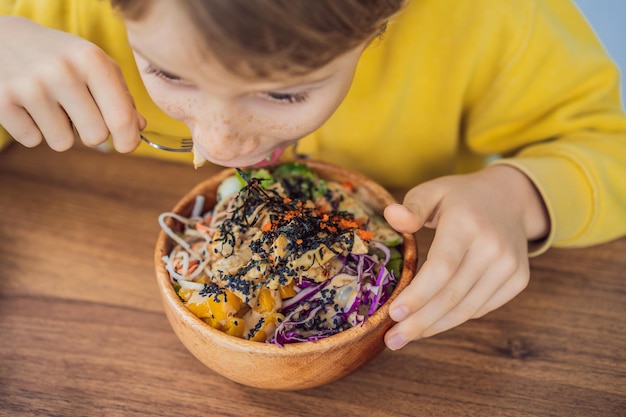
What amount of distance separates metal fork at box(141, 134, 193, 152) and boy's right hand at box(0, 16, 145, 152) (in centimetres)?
6

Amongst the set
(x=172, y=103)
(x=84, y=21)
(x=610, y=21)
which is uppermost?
(x=172, y=103)

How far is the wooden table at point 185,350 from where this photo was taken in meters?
0.77

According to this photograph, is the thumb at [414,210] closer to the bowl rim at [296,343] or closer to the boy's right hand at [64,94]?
the bowl rim at [296,343]

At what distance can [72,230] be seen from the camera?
1.00 metres

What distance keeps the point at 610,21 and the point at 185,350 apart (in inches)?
80.2

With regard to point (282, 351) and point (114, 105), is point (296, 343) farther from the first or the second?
point (114, 105)

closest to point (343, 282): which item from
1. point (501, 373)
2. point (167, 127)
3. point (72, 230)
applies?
point (501, 373)

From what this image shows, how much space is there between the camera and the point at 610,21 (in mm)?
2164

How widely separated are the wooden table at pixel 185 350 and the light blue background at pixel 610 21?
1442 millimetres

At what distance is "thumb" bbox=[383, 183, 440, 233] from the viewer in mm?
739

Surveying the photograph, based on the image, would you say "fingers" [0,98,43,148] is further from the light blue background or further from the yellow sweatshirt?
the light blue background

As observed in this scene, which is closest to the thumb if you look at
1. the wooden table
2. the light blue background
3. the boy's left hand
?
the boy's left hand

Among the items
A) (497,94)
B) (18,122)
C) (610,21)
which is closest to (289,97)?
(18,122)

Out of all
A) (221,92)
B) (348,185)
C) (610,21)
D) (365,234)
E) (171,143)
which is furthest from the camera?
(610,21)
